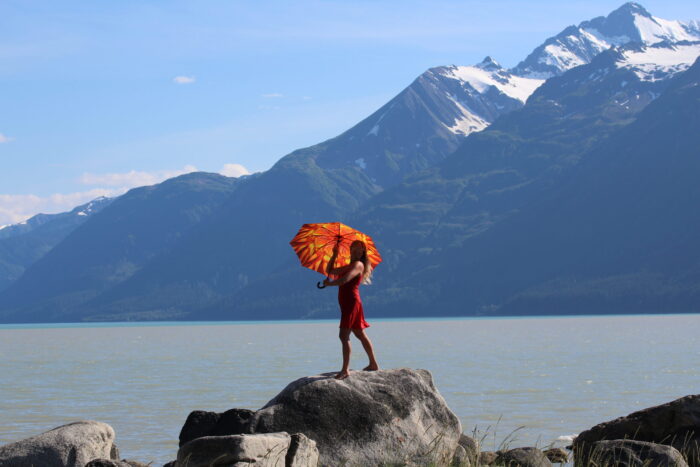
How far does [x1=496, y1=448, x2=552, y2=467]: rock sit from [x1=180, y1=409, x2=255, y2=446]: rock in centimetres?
506

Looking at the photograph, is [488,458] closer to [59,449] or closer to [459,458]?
[459,458]

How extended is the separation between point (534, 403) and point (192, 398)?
49.1 ft

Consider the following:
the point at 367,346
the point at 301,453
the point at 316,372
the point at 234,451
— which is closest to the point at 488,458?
the point at 367,346

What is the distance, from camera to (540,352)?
263 feet

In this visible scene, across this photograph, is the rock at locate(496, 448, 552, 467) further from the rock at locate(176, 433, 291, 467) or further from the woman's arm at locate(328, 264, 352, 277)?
the rock at locate(176, 433, 291, 467)

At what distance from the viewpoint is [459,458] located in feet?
55.8

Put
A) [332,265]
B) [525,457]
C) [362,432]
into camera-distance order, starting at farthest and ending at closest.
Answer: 1. [525,457]
2. [332,265]
3. [362,432]

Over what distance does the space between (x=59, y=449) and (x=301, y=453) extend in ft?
18.5

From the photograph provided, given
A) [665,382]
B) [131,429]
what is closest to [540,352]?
[665,382]

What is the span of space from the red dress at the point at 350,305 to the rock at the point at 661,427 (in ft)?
17.8

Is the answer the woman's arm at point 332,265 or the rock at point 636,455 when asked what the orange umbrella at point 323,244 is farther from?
the rock at point 636,455

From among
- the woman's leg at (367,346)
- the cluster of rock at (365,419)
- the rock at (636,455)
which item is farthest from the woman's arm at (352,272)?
the rock at (636,455)

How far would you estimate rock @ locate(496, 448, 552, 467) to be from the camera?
18938mm

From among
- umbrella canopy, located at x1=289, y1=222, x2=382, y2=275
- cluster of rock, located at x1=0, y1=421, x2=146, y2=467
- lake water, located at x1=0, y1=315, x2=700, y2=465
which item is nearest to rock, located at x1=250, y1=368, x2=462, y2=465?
umbrella canopy, located at x1=289, y1=222, x2=382, y2=275
